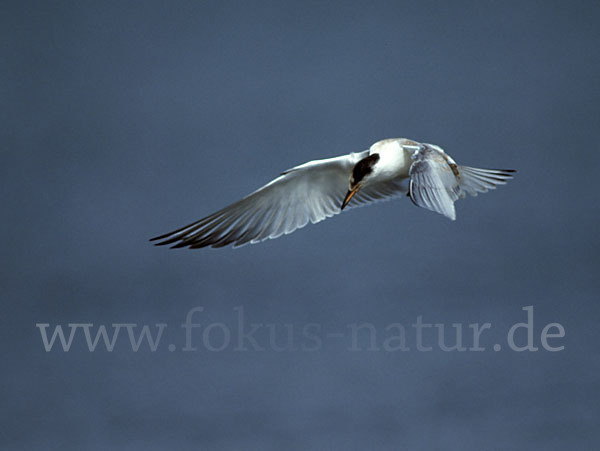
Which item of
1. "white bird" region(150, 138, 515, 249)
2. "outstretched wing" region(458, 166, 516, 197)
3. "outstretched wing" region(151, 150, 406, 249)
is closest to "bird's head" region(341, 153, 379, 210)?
"white bird" region(150, 138, 515, 249)

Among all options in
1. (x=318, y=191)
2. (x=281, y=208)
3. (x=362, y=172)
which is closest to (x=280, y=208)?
(x=281, y=208)

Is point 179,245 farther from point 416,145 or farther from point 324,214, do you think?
point 416,145

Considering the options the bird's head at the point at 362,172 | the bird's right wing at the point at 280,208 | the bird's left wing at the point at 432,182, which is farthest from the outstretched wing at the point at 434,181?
the bird's right wing at the point at 280,208

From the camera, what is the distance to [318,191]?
242 cm

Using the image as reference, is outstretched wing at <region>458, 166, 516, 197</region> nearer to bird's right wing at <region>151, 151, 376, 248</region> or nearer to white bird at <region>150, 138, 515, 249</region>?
white bird at <region>150, 138, 515, 249</region>

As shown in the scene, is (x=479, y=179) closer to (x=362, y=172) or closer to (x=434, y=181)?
(x=362, y=172)

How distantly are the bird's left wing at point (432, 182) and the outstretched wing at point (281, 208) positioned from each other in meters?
0.33

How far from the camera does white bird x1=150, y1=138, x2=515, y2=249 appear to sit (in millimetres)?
2174

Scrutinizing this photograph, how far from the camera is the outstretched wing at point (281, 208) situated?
2264 millimetres

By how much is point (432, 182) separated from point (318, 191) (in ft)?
2.04

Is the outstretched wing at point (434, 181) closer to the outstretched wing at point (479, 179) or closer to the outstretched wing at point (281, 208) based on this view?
the outstretched wing at point (479, 179)


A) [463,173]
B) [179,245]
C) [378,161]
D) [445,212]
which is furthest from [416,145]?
[179,245]

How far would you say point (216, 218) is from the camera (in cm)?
229

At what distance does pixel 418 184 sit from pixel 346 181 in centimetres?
62
